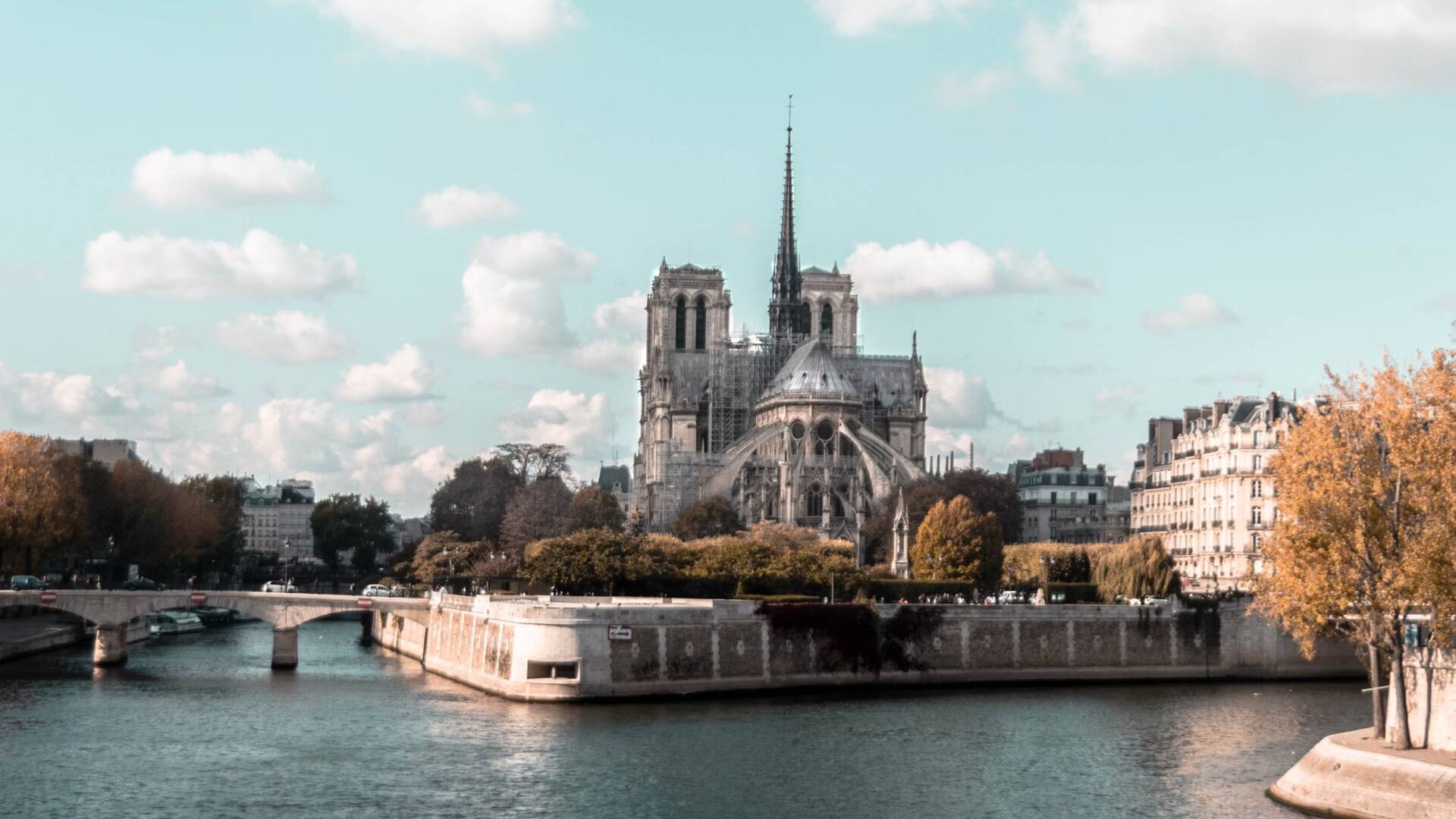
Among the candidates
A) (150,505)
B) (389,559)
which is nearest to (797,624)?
(150,505)

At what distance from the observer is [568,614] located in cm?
6006

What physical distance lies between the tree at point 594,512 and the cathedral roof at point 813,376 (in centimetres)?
1777

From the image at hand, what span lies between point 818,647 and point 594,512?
51774 millimetres

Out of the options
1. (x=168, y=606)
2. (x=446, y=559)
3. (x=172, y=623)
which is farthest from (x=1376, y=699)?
(x=172, y=623)

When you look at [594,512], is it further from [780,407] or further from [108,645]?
[108,645]

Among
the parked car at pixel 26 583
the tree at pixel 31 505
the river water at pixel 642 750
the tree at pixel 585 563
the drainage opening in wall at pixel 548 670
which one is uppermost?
the tree at pixel 31 505

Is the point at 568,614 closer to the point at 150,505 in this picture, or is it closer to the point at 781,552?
the point at 781,552

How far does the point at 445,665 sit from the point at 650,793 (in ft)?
101

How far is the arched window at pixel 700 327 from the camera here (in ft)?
533

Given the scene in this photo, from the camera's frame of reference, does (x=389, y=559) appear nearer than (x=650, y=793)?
No

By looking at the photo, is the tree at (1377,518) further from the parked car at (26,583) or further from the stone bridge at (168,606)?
the parked car at (26,583)

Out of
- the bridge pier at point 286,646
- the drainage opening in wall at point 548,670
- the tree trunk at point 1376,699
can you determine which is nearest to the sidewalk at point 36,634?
the bridge pier at point 286,646

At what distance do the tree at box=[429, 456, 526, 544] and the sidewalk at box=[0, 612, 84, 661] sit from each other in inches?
1408

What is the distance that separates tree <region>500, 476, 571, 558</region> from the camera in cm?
11050
